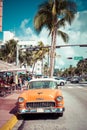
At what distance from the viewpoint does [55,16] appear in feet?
132

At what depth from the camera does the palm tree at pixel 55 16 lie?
40.0 metres

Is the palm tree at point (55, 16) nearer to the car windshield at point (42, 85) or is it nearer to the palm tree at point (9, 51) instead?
the car windshield at point (42, 85)

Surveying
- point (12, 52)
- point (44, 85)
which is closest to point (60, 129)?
point (44, 85)

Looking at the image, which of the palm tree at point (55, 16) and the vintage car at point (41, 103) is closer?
the vintage car at point (41, 103)

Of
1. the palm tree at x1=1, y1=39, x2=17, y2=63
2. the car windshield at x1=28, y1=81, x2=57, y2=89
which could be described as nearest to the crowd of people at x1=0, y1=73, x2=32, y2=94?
the car windshield at x1=28, y1=81, x2=57, y2=89

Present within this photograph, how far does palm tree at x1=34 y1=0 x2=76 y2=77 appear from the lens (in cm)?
3997

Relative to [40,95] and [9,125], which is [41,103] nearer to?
[40,95]

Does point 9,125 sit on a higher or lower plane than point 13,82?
lower

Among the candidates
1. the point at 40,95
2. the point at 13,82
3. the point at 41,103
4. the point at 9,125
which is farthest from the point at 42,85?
the point at 13,82

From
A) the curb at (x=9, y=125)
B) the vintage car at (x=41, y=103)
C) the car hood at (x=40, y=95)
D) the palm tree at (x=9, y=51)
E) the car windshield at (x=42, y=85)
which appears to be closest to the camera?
the curb at (x=9, y=125)

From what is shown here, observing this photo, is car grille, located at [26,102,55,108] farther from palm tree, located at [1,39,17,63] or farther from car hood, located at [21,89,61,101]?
palm tree, located at [1,39,17,63]

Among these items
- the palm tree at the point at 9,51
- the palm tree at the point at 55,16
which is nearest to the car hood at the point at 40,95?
the palm tree at the point at 55,16

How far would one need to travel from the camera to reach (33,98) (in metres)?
12.4

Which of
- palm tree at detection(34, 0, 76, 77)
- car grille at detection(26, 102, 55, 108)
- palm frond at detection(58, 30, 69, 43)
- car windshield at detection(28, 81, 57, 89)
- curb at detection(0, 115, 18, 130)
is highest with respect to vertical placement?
palm tree at detection(34, 0, 76, 77)
